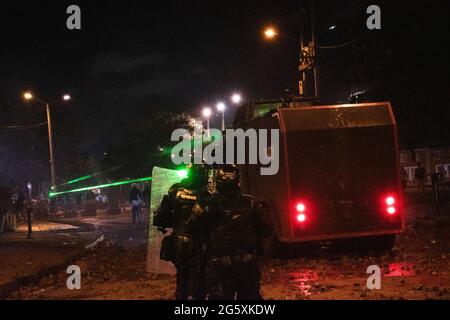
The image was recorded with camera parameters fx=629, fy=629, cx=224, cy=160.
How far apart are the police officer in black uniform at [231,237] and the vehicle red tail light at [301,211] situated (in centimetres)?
550

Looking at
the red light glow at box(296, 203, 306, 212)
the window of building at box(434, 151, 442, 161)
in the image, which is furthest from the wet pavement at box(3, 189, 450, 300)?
the window of building at box(434, 151, 442, 161)

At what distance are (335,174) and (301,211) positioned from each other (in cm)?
98

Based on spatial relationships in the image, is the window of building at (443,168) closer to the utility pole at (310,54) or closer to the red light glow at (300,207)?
the utility pole at (310,54)

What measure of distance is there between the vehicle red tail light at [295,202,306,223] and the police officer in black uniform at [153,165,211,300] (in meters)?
4.98

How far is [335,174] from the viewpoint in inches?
462

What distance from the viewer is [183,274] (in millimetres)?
6543

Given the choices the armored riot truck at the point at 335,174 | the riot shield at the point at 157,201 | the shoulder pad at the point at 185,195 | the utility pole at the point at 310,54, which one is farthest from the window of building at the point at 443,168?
the shoulder pad at the point at 185,195

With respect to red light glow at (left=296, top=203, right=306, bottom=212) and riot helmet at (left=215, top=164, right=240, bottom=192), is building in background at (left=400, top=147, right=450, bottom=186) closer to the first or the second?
red light glow at (left=296, top=203, right=306, bottom=212)

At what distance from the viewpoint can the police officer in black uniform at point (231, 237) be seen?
5.78 meters

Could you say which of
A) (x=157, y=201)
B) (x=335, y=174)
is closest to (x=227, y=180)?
(x=157, y=201)

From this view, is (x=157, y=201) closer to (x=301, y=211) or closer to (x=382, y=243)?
(x=301, y=211)
